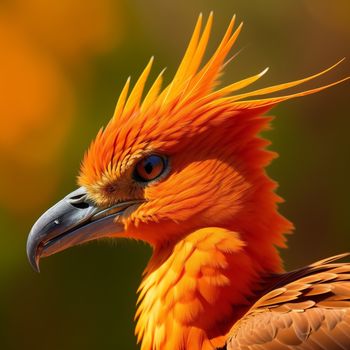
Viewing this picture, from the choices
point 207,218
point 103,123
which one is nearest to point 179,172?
point 207,218

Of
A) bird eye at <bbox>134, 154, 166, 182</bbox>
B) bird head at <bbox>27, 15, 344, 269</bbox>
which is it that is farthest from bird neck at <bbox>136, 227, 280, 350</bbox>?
bird eye at <bbox>134, 154, 166, 182</bbox>

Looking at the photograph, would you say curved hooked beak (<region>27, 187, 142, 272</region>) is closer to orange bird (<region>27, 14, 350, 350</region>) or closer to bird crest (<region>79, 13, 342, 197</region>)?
orange bird (<region>27, 14, 350, 350</region>)

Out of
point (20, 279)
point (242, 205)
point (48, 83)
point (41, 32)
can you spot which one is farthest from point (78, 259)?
point (242, 205)

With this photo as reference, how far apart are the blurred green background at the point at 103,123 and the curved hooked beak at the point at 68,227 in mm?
2802

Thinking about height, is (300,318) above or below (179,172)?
below

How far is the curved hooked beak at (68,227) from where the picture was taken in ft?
10.4

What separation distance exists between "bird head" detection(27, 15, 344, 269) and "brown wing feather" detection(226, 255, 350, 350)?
323 mm

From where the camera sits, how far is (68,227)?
3.20 meters

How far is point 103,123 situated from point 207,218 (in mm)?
3116

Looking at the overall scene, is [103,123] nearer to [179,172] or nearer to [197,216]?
[179,172]

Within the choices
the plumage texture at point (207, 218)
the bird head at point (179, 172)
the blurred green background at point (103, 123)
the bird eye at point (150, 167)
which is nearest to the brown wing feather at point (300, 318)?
the plumage texture at point (207, 218)

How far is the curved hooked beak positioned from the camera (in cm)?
317

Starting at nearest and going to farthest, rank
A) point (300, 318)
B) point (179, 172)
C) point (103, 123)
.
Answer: point (300, 318) < point (179, 172) < point (103, 123)

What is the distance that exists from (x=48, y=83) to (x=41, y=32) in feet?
1.41
